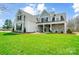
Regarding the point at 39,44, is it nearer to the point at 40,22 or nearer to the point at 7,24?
the point at 40,22

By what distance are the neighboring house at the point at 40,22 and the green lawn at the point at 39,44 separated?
0.07 meters

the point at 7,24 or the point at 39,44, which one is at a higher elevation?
the point at 7,24

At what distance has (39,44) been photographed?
2.45m

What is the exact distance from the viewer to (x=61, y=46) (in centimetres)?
242

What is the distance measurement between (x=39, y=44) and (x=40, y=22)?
0.27m

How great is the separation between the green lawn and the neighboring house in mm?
69

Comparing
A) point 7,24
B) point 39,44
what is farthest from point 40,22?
point 7,24

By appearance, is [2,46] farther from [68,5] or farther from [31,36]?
[68,5]

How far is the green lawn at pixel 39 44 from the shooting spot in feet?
7.86

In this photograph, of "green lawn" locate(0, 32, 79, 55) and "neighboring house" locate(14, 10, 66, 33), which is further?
"neighboring house" locate(14, 10, 66, 33)

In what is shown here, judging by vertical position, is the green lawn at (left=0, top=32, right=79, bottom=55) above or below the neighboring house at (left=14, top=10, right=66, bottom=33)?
below

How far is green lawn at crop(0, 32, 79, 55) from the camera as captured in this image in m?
2.39

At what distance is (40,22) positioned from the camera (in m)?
2.56

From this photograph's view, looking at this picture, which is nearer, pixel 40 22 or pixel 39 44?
pixel 39 44
